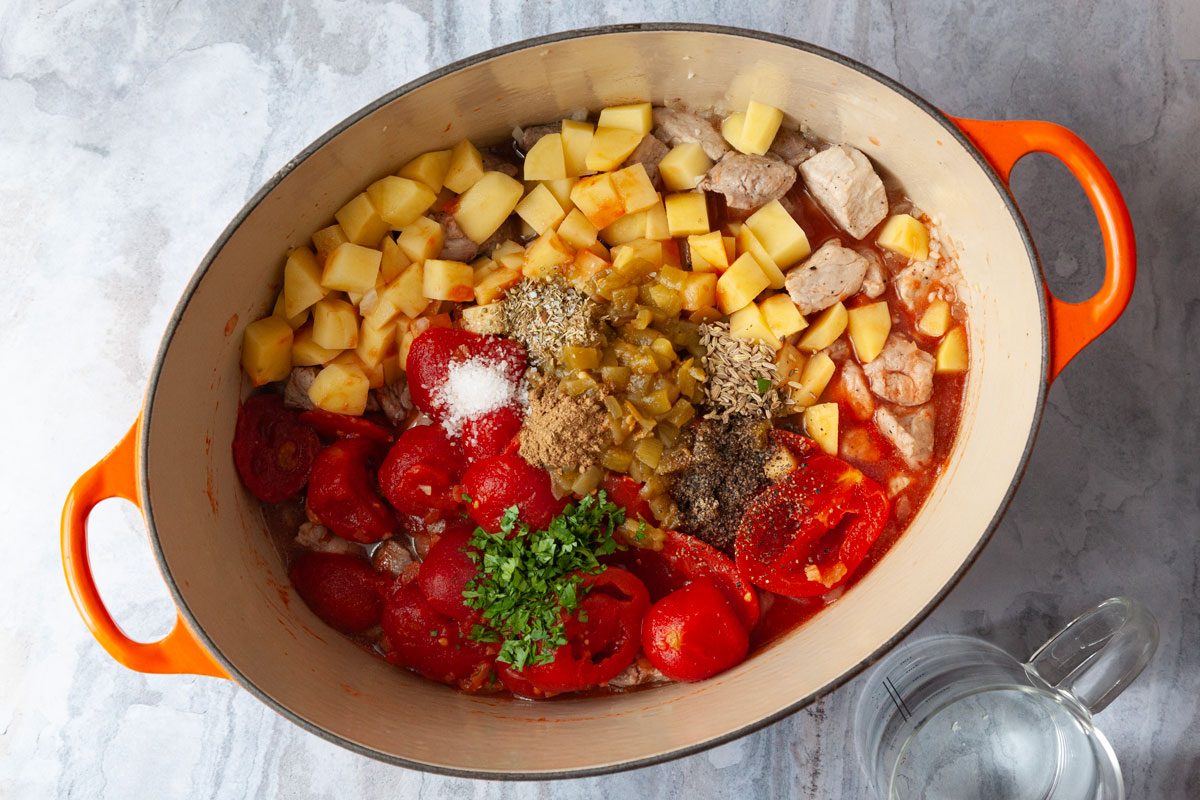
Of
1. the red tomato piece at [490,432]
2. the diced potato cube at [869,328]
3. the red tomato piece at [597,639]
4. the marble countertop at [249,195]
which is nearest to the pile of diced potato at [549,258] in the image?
the diced potato cube at [869,328]

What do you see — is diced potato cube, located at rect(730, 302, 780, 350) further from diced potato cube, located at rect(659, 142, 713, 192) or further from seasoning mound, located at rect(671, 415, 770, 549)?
diced potato cube, located at rect(659, 142, 713, 192)

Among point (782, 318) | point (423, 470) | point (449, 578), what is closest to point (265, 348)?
point (423, 470)

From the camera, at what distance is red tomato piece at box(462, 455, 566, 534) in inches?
84.1

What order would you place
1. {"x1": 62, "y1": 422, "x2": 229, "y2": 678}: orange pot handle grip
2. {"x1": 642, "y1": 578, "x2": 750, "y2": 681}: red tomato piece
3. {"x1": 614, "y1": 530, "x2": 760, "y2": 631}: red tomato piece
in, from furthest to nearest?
{"x1": 614, "y1": 530, "x2": 760, "y2": 631}: red tomato piece → {"x1": 642, "y1": 578, "x2": 750, "y2": 681}: red tomato piece → {"x1": 62, "y1": 422, "x2": 229, "y2": 678}: orange pot handle grip

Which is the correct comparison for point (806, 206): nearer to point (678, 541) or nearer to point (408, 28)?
point (678, 541)

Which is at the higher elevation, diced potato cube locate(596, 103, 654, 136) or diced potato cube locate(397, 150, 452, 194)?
diced potato cube locate(596, 103, 654, 136)

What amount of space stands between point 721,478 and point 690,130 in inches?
34.2

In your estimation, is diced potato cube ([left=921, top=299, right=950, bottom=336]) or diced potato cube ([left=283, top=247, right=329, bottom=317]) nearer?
diced potato cube ([left=283, top=247, right=329, bottom=317])

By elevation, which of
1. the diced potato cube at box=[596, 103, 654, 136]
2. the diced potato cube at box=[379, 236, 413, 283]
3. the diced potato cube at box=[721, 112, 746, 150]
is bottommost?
the diced potato cube at box=[379, 236, 413, 283]

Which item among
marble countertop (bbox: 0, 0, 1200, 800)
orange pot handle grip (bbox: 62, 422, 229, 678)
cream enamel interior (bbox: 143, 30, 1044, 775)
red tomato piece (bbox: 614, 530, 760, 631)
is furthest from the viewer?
marble countertop (bbox: 0, 0, 1200, 800)

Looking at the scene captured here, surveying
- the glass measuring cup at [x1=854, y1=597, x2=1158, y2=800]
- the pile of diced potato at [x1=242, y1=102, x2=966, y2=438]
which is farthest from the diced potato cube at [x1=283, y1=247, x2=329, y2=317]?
the glass measuring cup at [x1=854, y1=597, x2=1158, y2=800]

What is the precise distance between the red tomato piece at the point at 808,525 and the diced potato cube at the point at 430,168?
107cm

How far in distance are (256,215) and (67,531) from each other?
0.76 metres

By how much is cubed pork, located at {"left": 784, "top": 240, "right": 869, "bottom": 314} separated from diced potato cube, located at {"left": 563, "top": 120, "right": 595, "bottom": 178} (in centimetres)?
59
